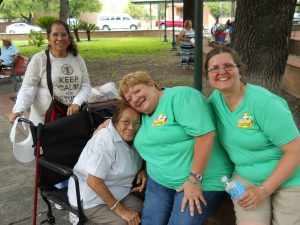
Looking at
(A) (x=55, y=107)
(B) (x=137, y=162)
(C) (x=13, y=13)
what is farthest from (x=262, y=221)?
(C) (x=13, y=13)

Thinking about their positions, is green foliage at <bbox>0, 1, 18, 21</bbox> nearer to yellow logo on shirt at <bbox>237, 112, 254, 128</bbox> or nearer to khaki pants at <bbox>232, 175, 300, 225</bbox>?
yellow logo on shirt at <bbox>237, 112, 254, 128</bbox>

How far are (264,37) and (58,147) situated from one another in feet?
7.84

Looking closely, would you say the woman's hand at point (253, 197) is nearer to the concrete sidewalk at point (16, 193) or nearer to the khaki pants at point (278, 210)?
the khaki pants at point (278, 210)

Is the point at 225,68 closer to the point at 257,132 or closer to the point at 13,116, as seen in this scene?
the point at 257,132

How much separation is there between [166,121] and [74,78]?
4.95 ft

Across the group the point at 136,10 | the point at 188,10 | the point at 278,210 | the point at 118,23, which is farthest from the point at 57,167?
the point at 136,10

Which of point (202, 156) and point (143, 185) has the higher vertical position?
point (202, 156)

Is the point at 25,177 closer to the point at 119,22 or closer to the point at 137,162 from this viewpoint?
the point at 137,162

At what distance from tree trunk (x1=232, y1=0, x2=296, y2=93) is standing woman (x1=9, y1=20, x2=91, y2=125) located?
174 centimetres

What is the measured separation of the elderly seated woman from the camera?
2.60 m

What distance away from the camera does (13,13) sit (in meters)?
44.6

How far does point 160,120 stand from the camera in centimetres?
246

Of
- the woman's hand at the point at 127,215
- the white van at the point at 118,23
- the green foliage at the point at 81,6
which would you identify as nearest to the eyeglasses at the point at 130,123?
the woman's hand at the point at 127,215

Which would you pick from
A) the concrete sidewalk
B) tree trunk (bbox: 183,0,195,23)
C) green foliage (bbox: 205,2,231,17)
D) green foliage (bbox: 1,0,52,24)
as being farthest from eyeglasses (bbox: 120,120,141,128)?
green foliage (bbox: 205,2,231,17)
